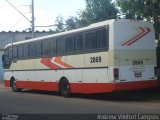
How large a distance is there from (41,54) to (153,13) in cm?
710

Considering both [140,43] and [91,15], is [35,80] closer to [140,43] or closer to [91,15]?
[91,15]

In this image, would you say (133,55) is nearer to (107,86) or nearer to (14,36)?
(107,86)

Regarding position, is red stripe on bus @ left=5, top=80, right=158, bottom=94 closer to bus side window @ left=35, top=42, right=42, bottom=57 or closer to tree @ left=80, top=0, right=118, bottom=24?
bus side window @ left=35, top=42, right=42, bottom=57

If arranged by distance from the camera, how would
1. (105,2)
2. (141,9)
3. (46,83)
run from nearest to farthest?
(141,9) → (46,83) → (105,2)

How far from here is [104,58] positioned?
20.6 m

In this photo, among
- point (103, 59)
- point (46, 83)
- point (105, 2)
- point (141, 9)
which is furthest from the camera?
point (105, 2)

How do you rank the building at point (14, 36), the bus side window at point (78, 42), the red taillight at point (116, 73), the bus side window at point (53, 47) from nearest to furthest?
the red taillight at point (116, 73) → the bus side window at point (78, 42) → the bus side window at point (53, 47) → the building at point (14, 36)

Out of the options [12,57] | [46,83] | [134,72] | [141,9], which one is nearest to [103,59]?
[134,72]

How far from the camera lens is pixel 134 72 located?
2083 centimetres

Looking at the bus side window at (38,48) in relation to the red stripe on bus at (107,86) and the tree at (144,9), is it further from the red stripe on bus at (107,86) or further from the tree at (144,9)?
the tree at (144,9)

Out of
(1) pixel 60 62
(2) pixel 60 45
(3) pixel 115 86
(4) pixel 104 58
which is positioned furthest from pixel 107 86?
(2) pixel 60 45

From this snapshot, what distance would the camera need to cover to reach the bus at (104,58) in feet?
67.1

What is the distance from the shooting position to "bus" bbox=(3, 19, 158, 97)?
20.4 m

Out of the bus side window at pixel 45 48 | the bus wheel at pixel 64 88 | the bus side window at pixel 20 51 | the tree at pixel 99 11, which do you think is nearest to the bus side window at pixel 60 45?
the bus side window at pixel 45 48
